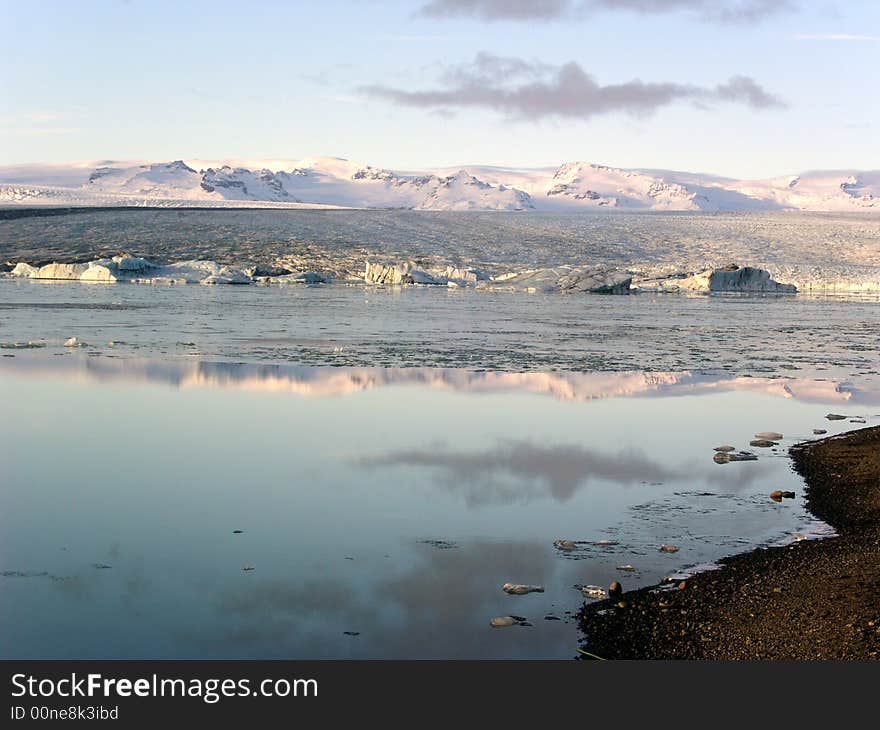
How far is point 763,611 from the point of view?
14.0 feet

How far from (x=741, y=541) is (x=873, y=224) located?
4447 centimetres

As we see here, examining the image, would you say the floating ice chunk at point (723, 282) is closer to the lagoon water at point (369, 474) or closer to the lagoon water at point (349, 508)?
the lagoon water at point (369, 474)

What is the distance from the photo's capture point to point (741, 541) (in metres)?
5.35

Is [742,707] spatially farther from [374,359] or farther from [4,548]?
[374,359]

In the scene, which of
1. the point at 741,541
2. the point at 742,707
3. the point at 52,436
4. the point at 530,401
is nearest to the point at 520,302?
the point at 530,401

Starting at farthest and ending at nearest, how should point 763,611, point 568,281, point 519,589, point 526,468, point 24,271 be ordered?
point 24,271 < point 568,281 < point 526,468 < point 519,589 < point 763,611

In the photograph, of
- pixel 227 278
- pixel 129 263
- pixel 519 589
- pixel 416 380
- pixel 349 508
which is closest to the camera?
pixel 519 589

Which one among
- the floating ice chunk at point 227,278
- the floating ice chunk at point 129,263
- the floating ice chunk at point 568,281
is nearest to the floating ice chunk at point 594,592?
the floating ice chunk at point 568,281

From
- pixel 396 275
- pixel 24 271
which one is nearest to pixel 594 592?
pixel 396 275

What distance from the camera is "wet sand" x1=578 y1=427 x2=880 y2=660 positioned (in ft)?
12.7

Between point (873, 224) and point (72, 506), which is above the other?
point (873, 224)

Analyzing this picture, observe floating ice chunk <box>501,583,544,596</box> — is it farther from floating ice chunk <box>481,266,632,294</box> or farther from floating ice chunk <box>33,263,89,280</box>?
floating ice chunk <box>33,263,89,280</box>

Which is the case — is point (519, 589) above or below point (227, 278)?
below

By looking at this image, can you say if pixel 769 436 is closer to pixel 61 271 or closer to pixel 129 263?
pixel 129 263
